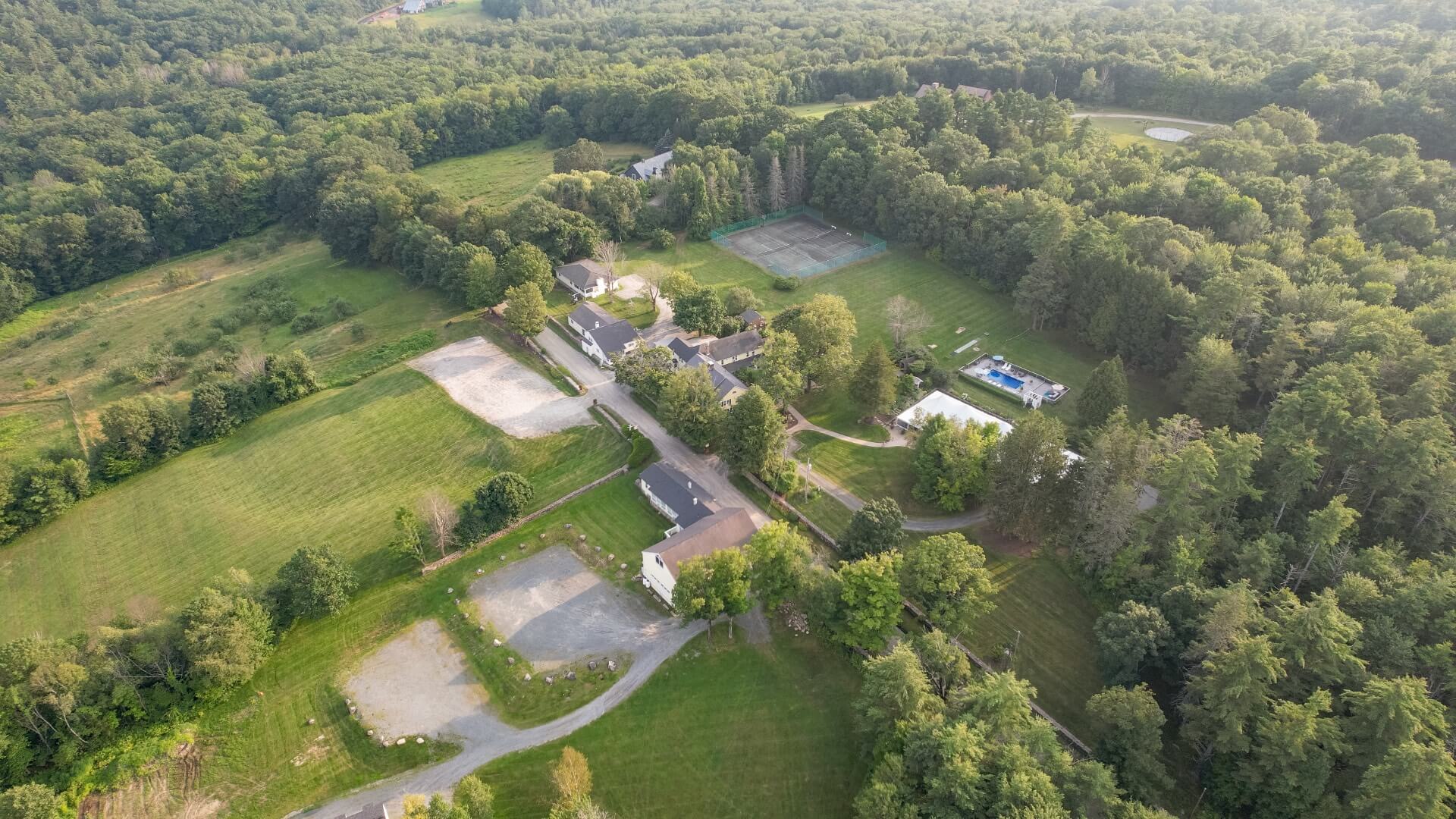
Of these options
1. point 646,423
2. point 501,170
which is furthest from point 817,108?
point 646,423

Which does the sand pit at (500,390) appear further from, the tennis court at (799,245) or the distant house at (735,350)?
the tennis court at (799,245)

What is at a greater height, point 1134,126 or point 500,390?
point 1134,126

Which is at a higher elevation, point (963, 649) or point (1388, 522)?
point (1388, 522)

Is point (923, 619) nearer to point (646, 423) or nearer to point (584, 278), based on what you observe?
point (646, 423)

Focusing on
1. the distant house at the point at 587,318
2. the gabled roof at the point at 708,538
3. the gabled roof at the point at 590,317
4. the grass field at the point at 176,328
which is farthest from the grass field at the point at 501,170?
the gabled roof at the point at 708,538

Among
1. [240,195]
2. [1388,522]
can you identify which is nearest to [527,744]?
[1388,522]

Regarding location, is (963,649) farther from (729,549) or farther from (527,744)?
(527,744)
